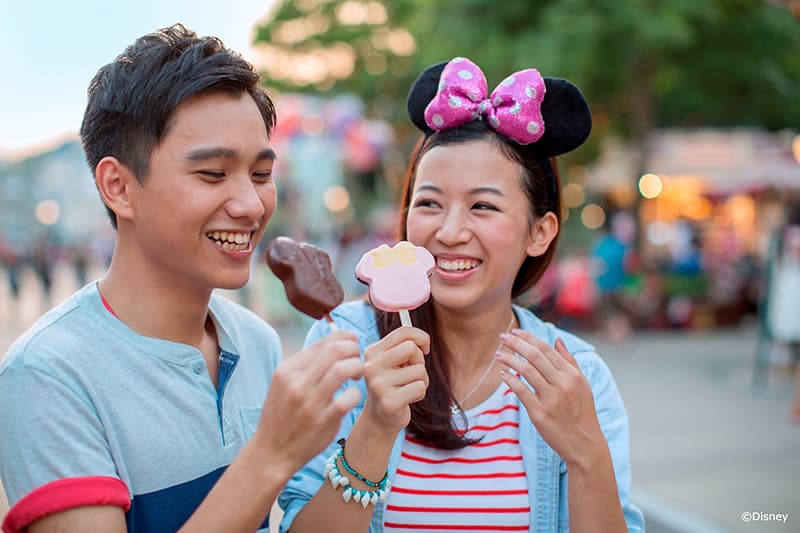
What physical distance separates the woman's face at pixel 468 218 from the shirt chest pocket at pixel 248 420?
2.04 ft

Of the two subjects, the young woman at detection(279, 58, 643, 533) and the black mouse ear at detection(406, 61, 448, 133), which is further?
the black mouse ear at detection(406, 61, 448, 133)

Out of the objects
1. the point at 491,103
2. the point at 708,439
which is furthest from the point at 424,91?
the point at 708,439

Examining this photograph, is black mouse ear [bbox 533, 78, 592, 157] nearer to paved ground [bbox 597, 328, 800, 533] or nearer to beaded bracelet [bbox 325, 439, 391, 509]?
beaded bracelet [bbox 325, 439, 391, 509]

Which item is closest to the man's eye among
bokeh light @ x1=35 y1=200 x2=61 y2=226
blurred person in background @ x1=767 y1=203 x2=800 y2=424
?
blurred person in background @ x1=767 y1=203 x2=800 y2=424

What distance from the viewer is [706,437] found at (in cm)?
672

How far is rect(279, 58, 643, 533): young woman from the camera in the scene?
6.05 feet

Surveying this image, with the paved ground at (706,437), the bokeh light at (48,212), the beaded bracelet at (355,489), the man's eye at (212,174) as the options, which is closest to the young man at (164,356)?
the man's eye at (212,174)

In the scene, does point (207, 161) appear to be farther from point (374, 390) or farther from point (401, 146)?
point (401, 146)

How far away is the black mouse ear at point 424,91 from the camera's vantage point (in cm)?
246

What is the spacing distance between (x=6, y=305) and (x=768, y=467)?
20591 mm

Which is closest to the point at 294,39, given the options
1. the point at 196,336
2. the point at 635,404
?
the point at 635,404

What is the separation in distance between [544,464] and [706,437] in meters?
5.27

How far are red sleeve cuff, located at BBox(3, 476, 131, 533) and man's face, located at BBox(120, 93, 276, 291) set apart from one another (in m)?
0.51

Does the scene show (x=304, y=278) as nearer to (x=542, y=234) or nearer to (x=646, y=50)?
(x=542, y=234)
